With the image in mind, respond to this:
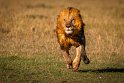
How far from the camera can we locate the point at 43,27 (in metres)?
21.5

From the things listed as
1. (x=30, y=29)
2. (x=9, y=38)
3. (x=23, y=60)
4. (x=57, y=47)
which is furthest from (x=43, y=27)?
(x=23, y=60)

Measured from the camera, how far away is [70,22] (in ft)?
39.5

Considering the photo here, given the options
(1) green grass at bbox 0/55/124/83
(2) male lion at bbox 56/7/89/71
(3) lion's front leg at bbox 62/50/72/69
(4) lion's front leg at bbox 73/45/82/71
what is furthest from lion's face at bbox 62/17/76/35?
(1) green grass at bbox 0/55/124/83

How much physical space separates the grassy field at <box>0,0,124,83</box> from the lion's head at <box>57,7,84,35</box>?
1104 millimetres

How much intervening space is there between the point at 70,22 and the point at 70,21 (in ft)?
0.08

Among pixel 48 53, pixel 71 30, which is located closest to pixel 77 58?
pixel 71 30

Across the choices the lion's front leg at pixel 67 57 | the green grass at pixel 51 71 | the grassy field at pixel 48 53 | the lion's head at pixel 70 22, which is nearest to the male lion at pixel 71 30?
the lion's head at pixel 70 22

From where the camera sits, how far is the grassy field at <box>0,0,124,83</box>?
12.2m

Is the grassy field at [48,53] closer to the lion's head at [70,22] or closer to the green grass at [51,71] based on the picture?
the green grass at [51,71]

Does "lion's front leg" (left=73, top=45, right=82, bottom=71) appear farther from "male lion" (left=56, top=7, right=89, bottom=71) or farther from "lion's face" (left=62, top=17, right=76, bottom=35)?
"lion's face" (left=62, top=17, right=76, bottom=35)

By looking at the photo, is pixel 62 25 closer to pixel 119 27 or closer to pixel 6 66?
pixel 6 66

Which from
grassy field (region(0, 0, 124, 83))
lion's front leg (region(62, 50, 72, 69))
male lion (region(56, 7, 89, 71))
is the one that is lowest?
grassy field (region(0, 0, 124, 83))

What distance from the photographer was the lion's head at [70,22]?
12.0 meters

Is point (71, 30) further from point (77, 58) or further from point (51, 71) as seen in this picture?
point (51, 71)
